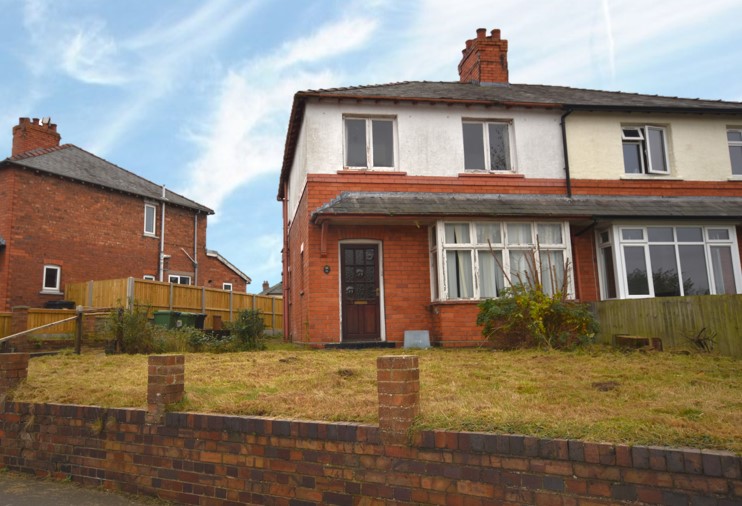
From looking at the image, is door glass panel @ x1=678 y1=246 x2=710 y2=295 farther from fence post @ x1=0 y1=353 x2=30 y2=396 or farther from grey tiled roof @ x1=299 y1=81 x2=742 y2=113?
fence post @ x1=0 y1=353 x2=30 y2=396

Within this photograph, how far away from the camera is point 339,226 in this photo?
12.7 meters

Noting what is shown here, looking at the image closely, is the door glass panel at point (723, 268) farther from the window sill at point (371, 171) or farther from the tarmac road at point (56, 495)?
the tarmac road at point (56, 495)

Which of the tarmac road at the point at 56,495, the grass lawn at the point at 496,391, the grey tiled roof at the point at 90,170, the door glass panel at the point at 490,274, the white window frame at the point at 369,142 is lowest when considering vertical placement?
the tarmac road at the point at 56,495

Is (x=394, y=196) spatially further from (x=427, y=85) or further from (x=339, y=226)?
(x=427, y=85)

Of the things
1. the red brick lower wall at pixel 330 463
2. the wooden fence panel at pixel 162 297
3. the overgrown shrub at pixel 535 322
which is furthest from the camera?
the wooden fence panel at pixel 162 297

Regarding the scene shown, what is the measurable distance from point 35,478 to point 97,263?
19610 mm

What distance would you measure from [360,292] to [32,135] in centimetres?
1949

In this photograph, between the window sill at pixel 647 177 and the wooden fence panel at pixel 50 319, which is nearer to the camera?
the window sill at pixel 647 177

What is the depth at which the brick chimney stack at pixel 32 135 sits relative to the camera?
78.8 feet

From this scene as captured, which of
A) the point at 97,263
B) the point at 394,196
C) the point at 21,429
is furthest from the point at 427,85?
Answer: the point at 97,263

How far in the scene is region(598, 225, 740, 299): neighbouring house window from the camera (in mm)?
13086

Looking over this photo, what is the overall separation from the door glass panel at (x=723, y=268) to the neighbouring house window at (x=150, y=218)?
22.6 meters

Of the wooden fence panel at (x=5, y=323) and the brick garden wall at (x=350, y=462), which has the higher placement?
the wooden fence panel at (x=5, y=323)

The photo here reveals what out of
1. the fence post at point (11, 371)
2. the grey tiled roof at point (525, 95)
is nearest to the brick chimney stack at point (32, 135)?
the grey tiled roof at point (525, 95)
